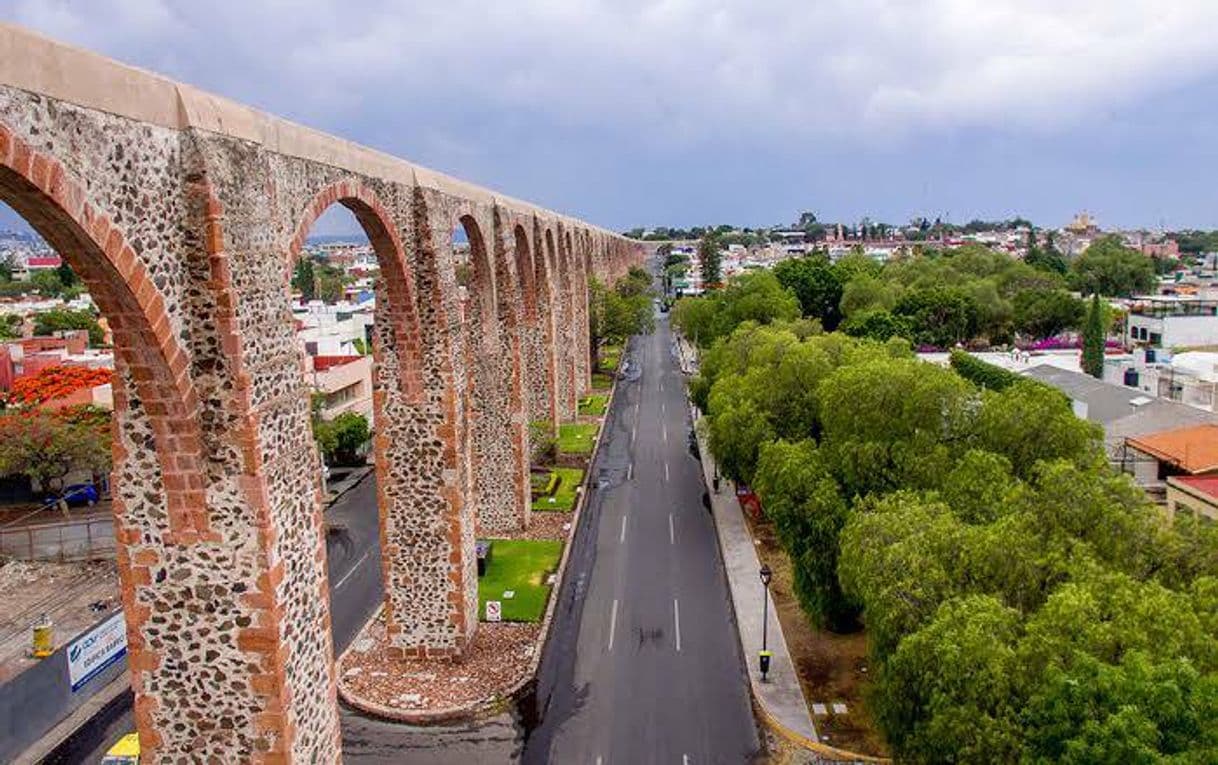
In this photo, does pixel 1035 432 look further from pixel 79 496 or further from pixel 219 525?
pixel 79 496

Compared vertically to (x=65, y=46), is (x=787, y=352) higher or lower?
lower

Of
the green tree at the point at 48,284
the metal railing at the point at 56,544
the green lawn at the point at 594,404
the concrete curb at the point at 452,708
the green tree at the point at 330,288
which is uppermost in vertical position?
the green tree at the point at 48,284

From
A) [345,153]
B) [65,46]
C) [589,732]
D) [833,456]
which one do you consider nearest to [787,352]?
[833,456]

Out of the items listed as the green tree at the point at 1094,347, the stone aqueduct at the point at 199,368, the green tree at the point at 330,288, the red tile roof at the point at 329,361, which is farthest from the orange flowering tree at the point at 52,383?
the green tree at the point at 330,288

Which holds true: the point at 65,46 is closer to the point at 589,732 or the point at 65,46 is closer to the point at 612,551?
the point at 589,732

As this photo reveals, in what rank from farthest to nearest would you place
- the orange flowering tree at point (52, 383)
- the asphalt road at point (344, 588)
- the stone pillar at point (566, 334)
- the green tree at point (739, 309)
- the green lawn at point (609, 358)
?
the green lawn at point (609, 358), the green tree at point (739, 309), the stone pillar at point (566, 334), the orange flowering tree at point (52, 383), the asphalt road at point (344, 588)

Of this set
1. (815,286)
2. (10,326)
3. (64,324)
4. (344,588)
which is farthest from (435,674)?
(10,326)

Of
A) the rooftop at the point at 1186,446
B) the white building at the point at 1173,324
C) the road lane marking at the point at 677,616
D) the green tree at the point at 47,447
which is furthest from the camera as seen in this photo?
the white building at the point at 1173,324

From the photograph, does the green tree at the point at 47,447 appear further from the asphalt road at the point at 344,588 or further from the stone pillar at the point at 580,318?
the stone pillar at the point at 580,318
